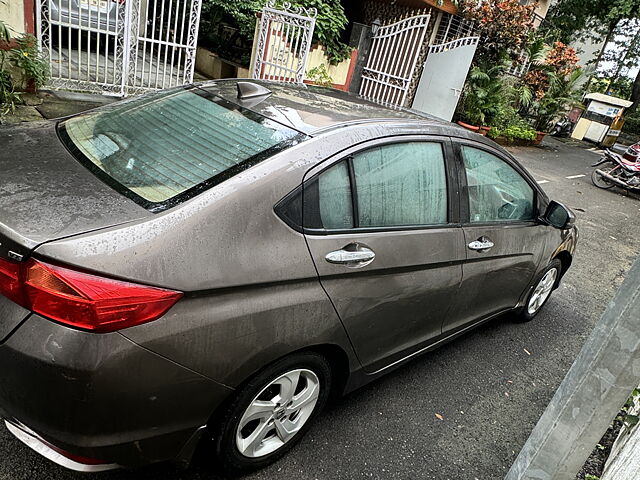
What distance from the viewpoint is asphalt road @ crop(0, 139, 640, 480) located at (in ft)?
7.34

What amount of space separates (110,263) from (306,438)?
1460mm

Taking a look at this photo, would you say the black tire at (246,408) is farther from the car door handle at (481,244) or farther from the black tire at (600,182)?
the black tire at (600,182)

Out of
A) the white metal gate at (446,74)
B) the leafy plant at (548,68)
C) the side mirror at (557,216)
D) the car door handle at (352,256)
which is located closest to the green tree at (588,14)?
the leafy plant at (548,68)

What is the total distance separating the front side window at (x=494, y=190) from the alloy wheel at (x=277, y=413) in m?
1.37

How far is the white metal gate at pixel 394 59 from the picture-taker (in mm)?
10180

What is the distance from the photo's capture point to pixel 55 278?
1464 mm

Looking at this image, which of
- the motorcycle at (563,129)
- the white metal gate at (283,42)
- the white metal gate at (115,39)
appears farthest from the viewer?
the motorcycle at (563,129)

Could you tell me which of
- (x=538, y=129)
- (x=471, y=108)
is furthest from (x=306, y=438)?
(x=538, y=129)

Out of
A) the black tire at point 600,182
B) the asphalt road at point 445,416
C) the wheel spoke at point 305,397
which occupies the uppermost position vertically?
the wheel spoke at point 305,397

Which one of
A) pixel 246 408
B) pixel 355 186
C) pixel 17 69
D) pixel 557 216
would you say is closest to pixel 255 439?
pixel 246 408

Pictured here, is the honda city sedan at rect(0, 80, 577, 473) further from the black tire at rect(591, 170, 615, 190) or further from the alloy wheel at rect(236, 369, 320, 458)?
the black tire at rect(591, 170, 615, 190)

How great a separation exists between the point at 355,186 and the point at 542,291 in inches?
107

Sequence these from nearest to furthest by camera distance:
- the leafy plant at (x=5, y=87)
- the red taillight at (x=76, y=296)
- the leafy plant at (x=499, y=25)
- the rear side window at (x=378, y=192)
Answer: the red taillight at (x=76, y=296) → the rear side window at (x=378, y=192) → the leafy plant at (x=5, y=87) → the leafy plant at (x=499, y=25)

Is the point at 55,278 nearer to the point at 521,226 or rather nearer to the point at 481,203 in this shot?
the point at 481,203
